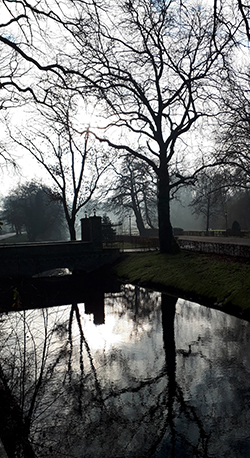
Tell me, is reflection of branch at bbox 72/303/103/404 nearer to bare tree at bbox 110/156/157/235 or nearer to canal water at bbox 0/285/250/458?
canal water at bbox 0/285/250/458

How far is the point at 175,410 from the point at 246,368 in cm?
273

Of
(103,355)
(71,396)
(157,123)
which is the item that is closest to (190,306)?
(103,355)

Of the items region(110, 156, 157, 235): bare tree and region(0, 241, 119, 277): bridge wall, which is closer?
region(0, 241, 119, 277): bridge wall

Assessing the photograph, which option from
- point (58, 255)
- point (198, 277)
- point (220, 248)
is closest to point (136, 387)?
point (198, 277)

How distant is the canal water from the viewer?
20.7 ft

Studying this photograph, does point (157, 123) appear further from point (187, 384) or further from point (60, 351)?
point (187, 384)

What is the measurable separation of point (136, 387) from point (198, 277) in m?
11.4

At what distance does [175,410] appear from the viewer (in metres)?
7.44

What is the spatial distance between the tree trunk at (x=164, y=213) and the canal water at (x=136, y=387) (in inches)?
479

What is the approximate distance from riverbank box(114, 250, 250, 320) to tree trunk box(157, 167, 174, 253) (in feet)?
3.25

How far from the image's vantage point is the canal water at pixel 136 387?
20.7 ft

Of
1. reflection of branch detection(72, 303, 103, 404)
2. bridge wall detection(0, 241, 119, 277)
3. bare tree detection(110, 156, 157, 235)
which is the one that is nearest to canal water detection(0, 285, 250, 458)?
reflection of branch detection(72, 303, 103, 404)

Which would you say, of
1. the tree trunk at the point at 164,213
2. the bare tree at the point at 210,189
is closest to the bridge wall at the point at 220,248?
the tree trunk at the point at 164,213

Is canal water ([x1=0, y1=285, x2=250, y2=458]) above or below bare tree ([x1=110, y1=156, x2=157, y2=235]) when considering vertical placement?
below
